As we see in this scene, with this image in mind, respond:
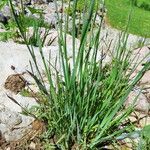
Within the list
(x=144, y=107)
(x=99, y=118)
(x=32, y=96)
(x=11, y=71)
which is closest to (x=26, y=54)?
(x=11, y=71)

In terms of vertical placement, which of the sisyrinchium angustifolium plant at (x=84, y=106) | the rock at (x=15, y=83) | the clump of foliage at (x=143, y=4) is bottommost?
the clump of foliage at (x=143, y=4)

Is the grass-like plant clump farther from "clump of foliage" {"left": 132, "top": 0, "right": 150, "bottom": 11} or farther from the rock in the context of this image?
the rock

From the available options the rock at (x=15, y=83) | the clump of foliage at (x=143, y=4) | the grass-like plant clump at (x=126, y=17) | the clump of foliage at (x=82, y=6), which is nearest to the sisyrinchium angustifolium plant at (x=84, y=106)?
the clump of foliage at (x=82, y=6)

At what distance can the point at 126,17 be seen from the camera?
10.4 metres

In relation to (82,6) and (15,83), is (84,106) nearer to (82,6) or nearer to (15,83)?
(15,83)

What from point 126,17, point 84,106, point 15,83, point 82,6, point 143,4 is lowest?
point 143,4

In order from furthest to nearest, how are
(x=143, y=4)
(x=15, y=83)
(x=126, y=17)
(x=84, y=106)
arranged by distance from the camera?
(x=143, y=4), (x=126, y=17), (x=15, y=83), (x=84, y=106)

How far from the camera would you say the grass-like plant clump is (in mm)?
9750

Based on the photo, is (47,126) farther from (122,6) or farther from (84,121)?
(122,6)

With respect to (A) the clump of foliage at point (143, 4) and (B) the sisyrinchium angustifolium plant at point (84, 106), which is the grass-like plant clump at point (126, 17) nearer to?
(A) the clump of foliage at point (143, 4)

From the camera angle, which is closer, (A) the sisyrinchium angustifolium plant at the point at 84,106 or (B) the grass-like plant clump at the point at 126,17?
(A) the sisyrinchium angustifolium plant at the point at 84,106

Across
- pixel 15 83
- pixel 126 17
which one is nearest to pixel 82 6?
pixel 126 17

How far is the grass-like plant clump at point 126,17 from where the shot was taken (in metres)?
9.75

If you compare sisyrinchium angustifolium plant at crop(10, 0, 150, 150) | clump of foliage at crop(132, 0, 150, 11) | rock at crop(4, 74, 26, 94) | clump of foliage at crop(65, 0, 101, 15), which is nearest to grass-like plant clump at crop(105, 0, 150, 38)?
clump of foliage at crop(132, 0, 150, 11)
